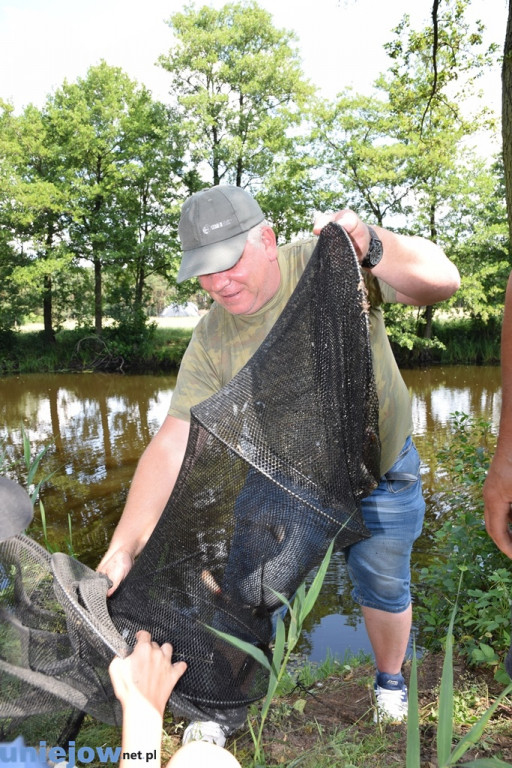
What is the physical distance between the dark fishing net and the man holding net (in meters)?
0.24

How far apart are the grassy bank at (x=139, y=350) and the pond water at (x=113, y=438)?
1.28 metres

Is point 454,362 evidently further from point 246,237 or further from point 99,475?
point 246,237

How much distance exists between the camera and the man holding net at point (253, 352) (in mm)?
2279

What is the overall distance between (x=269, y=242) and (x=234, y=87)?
26.6 meters

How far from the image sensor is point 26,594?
197 cm

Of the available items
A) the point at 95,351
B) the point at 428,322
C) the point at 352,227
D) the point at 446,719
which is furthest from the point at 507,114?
the point at 95,351

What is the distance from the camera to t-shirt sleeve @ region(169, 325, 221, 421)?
8.56 feet

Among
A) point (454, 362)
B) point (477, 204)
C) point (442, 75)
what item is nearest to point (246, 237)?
point (442, 75)

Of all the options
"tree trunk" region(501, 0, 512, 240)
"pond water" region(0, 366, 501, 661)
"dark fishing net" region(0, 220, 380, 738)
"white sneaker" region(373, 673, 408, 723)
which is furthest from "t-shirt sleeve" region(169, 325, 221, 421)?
"tree trunk" region(501, 0, 512, 240)

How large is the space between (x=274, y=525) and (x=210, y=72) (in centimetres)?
2732

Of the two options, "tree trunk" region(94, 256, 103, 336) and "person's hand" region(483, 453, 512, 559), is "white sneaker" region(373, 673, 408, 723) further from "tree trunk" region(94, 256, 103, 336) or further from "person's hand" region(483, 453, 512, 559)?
"tree trunk" region(94, 256, 103, 336)

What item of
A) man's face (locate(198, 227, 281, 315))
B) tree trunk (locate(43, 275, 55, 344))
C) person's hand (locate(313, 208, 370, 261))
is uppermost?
tree trunk (locate(43, 275, 55, 344))

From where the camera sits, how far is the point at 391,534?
2586mm

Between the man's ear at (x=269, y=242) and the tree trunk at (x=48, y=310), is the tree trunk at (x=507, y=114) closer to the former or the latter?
the man's ear at (x=269, y=242)
